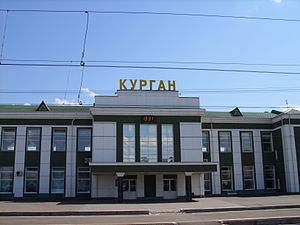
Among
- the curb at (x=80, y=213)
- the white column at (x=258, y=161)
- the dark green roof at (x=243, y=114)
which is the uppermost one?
the dark green roof at (x=243, y=114)

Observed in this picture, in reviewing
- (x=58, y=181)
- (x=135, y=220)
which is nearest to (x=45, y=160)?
(x=58, y=181)

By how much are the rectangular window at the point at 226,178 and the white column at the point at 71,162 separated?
Answer: 16.2 m

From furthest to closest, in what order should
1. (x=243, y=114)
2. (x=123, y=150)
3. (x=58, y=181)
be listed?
(x=243, y=114)
(x=58, y=181)
(x=123, y=150)

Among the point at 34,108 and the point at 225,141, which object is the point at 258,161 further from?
the point at 34,108

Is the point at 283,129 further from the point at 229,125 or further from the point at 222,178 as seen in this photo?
the point at 222,178

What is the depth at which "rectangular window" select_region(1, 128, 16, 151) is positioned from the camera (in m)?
34.7

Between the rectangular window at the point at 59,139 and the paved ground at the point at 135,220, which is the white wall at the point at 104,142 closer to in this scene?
the rectangular window at the point at 59,139

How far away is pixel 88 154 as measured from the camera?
35.1m

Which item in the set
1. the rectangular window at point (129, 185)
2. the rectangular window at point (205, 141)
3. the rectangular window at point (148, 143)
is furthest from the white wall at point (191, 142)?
the rectangular window at point (129, 185)

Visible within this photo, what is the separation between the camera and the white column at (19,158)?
33812mm

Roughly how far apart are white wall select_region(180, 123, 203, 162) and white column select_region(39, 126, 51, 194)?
13.7m

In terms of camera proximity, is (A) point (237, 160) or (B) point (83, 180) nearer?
(B) point (83, 180)

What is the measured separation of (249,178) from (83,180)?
1835 centimetres

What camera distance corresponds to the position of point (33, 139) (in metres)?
35.0
